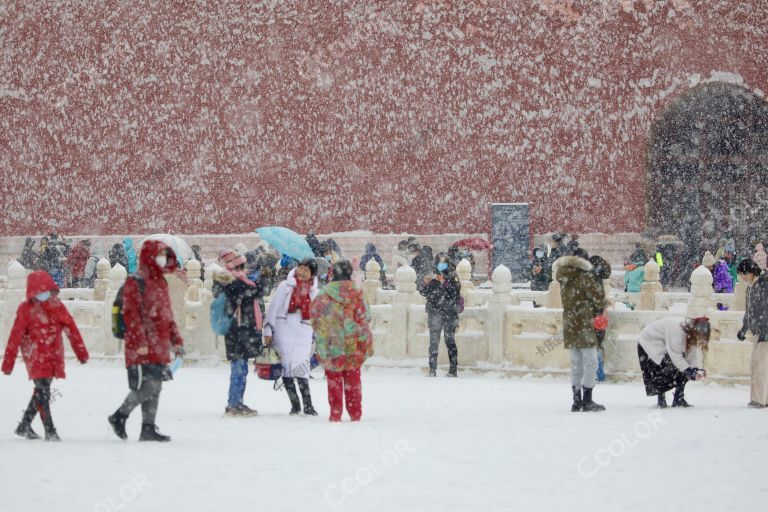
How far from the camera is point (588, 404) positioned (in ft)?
30.0

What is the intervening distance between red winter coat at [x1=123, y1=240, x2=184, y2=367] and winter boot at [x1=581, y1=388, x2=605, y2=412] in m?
3.35

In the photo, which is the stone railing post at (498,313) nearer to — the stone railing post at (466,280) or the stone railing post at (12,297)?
the stone railing post at (466,280)

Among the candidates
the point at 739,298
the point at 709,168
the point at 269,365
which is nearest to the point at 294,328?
the point at 269,365

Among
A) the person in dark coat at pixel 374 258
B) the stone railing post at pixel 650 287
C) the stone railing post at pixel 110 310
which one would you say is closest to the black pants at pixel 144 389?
the stone railing post at pixel 110 310

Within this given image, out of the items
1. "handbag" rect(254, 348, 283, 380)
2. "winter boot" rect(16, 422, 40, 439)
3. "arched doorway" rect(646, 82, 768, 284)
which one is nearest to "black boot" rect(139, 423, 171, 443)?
"winter boot" rect(16, 422, 40, 439)

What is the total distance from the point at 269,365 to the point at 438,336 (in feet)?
10.6

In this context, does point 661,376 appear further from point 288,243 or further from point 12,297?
point 12,297

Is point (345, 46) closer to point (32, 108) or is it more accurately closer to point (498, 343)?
point (32, 108)

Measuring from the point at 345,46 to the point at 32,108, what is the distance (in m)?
6.17

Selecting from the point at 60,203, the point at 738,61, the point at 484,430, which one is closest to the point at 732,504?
the point at 484,430

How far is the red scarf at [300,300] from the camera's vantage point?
8.91 meters

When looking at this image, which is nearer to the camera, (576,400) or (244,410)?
(244,410)

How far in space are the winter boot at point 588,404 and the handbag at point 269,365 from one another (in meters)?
2.25

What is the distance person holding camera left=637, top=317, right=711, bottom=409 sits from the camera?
894 cm
